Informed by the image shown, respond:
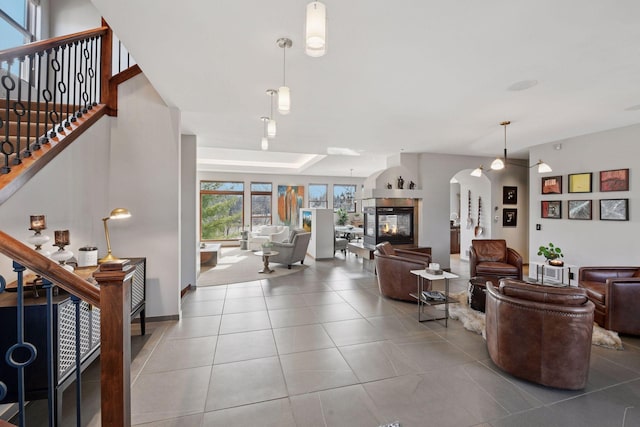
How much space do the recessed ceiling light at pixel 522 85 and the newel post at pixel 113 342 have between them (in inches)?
156

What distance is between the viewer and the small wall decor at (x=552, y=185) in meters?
5.68

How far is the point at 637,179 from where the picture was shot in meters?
4.55

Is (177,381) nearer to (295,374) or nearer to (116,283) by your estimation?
(295,374)

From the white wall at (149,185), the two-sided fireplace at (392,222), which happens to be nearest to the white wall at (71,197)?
the white wall at (149,185)

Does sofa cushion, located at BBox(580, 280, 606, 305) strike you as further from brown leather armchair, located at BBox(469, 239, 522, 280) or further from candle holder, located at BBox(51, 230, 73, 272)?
candle holder, located at BBox(51, 230, 73, 272)

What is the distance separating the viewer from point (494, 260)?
17.9 ft

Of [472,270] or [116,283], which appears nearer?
[116,283]

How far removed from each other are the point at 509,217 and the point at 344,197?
22.1 ft

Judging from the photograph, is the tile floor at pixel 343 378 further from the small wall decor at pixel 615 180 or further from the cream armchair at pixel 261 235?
the cream armchair at pixel 261 235

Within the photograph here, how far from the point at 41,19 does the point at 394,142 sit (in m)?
6.30

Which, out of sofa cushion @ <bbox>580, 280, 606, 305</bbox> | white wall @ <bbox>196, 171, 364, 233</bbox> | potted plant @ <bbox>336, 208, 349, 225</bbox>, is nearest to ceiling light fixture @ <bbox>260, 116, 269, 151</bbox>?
sofa cushion @ <bbox>580, 280, 606, 305</bbox>

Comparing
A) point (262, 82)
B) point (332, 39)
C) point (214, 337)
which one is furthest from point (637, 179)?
point (214, 337)

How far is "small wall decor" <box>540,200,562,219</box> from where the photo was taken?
18.7 feet

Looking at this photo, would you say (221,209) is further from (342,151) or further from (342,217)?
(342,151)
